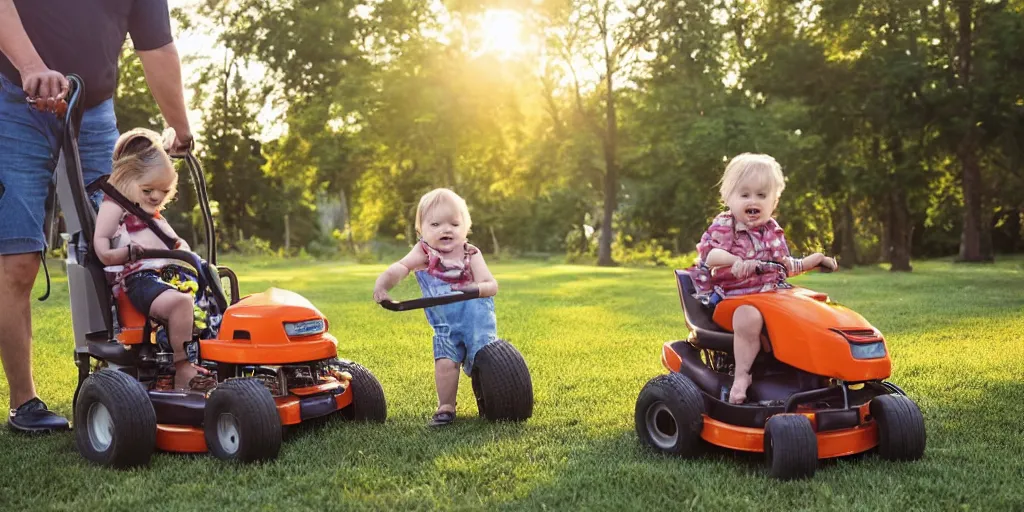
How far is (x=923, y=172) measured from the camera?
26203 mm

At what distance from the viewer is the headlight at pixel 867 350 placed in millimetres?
3852

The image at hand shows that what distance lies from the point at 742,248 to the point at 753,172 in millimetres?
374

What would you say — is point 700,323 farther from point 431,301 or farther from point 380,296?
point 380,296

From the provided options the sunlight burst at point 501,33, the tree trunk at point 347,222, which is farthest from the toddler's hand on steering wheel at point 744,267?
the tree trunk at point 347,222

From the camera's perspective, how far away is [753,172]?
4.44 meters

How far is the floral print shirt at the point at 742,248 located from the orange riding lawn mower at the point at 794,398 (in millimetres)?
84

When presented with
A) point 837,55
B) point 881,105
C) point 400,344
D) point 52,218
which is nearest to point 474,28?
point 837,55

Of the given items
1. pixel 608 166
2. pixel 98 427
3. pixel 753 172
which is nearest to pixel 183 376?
pixel 98 427

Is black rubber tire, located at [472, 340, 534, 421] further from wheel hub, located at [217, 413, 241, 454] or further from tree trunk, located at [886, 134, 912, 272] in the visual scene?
tree trunk, located at [886, 134, 912, 272]

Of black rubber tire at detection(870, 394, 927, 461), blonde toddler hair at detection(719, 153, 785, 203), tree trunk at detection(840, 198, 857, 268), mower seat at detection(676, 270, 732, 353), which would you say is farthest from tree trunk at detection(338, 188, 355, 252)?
black rubber tire at detection(870, 394, 927, 461)

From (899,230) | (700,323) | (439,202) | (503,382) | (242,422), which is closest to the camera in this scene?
(242,422)

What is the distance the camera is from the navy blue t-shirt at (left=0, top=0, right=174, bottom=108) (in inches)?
189

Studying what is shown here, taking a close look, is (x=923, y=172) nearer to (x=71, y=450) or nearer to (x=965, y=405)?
(x=965, y=405)

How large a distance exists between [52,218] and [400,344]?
3727mm
